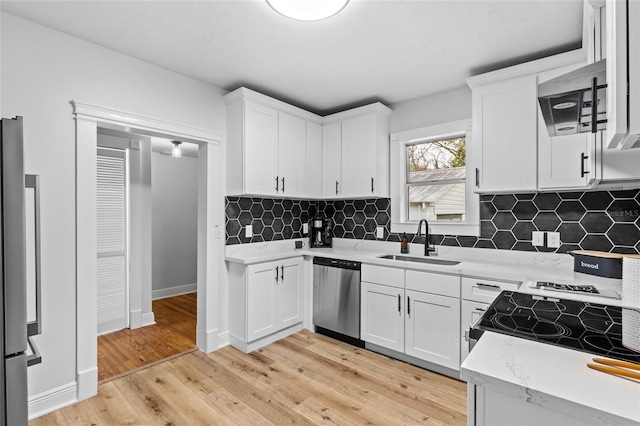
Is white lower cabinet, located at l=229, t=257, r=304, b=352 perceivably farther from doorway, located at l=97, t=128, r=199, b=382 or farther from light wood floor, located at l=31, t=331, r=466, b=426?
doorway, located at l=97, t=128, r=199, b=382

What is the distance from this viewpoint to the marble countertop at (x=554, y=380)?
0.73 metres

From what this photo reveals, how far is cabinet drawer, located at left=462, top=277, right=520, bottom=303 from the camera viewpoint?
2.29 m

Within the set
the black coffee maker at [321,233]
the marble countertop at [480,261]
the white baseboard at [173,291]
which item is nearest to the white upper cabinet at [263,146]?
the black coffee maker at [321,233]

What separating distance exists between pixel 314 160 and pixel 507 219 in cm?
210

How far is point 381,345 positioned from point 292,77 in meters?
2.60

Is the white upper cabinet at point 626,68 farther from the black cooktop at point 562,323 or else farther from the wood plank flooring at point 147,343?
the wood plank flooring at point 147,343

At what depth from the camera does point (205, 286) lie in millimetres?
3020

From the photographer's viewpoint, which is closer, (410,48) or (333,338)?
(410,48)

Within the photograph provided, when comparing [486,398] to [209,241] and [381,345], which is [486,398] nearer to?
[381,345]

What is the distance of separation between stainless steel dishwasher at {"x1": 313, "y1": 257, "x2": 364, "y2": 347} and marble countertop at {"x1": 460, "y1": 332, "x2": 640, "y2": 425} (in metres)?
2.08

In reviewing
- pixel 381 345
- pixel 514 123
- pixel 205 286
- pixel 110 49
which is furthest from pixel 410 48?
pixel 205 286

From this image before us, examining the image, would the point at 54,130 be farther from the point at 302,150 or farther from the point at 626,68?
the point at 626,68

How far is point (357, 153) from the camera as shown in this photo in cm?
353

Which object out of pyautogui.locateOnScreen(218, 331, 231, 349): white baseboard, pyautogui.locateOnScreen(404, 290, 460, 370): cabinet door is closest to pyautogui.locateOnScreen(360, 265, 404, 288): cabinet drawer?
pyautogui.locateOnScreen(404, 290, 460, 370): cabinet door
